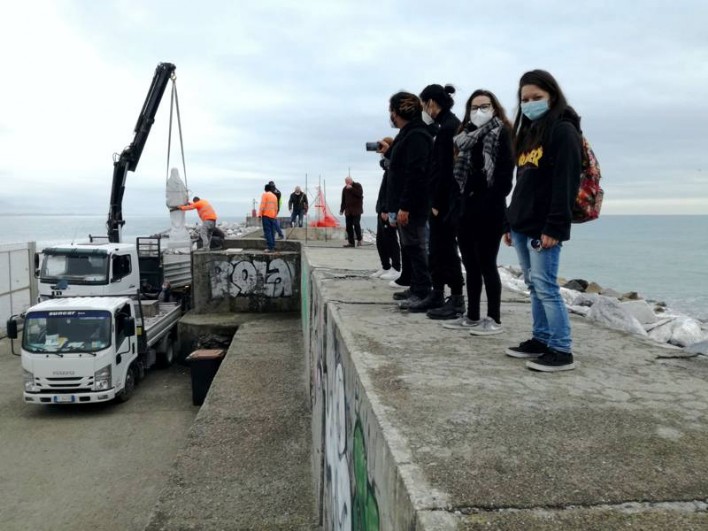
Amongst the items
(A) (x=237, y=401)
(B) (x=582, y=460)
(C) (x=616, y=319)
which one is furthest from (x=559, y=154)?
(A) (x=237, y=401)

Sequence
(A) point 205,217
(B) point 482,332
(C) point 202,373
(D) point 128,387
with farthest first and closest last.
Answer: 1. (A) point 205,217
2. (D) point 128,387
3. (C) point 202,373
4. (B) point 482,332

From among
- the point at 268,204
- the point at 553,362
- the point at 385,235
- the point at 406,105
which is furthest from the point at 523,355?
the point at 268,204

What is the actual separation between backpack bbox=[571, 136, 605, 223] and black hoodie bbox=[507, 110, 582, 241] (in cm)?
14

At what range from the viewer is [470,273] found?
3.96m

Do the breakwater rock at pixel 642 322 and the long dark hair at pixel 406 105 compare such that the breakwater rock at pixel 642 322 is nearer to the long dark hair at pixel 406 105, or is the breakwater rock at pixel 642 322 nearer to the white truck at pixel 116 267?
the long dark hair at pixel 406 105

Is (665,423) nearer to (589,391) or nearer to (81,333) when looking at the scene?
(589,391)

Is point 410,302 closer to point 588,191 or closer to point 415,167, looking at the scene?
point 415,167

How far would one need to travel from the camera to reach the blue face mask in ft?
10.2

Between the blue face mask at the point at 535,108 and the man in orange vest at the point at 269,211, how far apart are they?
11.7 metres

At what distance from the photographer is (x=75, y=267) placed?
520 inches

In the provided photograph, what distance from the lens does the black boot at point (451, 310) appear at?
4305 millimetres

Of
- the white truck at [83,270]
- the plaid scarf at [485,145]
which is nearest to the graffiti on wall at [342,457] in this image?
the plaid scarf at [485,145]

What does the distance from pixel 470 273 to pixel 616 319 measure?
11.2 ft

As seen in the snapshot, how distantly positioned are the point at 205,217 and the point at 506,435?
1560 centimetres
